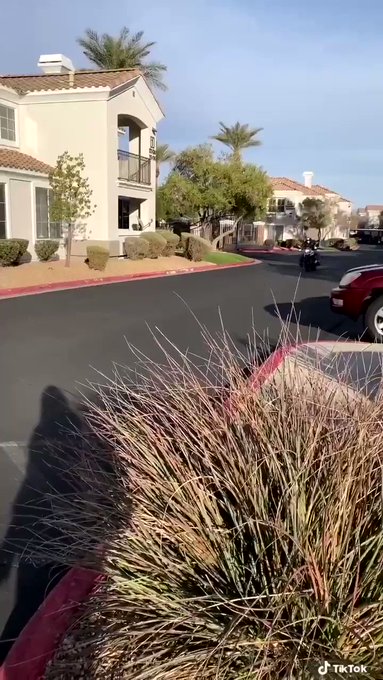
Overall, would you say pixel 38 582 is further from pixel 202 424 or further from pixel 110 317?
pixel 110 317

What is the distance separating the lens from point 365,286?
10539 mm

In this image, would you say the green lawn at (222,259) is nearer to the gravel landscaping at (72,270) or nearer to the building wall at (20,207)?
the gravel landscaping at (72,270)

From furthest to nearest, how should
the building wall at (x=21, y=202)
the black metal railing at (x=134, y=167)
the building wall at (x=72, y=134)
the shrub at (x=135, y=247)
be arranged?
the black metal railing at (x=134, y=167) < the shrub at (x=135, y=247) < the building wall at (x=72, y=134) < the building wall at (x=21, y=202)

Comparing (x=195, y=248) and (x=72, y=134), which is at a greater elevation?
(x=72, y=134)

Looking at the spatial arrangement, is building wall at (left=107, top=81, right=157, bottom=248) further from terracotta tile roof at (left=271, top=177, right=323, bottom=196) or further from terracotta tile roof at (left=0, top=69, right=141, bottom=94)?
terracotta tile roof at (left=271, top=177, right=323, bottom=196)

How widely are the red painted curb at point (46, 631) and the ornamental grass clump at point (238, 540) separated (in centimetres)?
14

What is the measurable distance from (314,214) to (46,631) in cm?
7017

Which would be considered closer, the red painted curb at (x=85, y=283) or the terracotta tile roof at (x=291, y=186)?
the red painted curb at (x=85, y=283)

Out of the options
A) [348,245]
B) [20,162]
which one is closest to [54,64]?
[20,162]

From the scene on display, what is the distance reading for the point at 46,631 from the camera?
8.63 feet

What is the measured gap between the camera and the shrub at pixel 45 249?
23.4 m

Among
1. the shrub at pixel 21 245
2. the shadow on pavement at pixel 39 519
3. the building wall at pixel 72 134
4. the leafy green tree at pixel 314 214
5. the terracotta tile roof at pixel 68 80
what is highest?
the terracotta tile roof at pixel 68 80

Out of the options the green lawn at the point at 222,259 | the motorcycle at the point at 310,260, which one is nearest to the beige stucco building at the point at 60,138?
the green lawn at the point at 222,259

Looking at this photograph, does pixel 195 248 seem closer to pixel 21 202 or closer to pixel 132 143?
pixel 132 143
